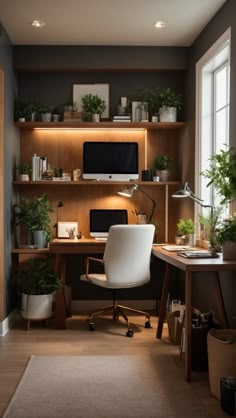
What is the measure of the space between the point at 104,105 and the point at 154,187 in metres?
1.00

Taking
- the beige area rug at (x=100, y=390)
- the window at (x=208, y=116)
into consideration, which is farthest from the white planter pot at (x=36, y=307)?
the window at (x=208, y=116)

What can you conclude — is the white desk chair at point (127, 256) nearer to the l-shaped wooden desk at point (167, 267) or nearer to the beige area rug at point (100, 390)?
the l-shaped wooden desk at point (167, 267)

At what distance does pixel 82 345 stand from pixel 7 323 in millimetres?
901

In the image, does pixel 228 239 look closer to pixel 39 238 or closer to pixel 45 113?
pixel 39 238

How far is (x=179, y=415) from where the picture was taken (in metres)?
2.97

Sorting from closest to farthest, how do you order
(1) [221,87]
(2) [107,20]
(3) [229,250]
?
1. (3) [229,250]
2. (2) [107,20]
3. (1) [221,87]

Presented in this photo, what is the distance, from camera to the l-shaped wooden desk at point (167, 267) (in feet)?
11.4

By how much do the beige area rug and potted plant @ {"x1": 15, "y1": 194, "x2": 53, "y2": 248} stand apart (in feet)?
5.16

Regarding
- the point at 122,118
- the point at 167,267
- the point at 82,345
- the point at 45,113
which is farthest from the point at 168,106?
the point at 82,345

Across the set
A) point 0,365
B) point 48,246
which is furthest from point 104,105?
point 0,365

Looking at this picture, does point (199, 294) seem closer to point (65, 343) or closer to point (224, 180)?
point (65, 343)

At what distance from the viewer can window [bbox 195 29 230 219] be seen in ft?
15.8

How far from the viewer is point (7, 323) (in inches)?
197

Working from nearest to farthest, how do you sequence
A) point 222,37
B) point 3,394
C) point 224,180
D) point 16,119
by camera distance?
point 3,394 → point 224,180 → point 222,37 → point 16,119
